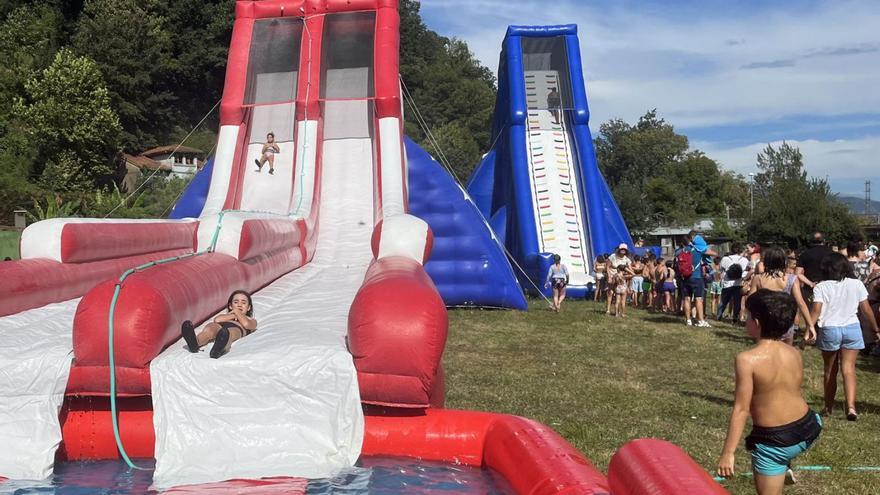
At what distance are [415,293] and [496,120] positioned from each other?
41.4 ft

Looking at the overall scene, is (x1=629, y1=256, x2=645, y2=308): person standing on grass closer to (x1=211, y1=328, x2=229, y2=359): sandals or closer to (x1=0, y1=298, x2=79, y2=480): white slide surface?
(x1=211, y1=328, x2=229, y2=359): sandals

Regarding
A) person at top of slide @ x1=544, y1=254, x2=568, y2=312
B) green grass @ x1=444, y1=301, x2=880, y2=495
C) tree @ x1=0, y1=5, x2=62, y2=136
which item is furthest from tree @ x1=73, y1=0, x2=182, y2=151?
green grass @ x1=444, y1=301, x2=880, y2=495

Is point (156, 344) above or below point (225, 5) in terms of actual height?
below

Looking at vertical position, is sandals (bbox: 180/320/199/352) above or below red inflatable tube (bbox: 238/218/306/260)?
below

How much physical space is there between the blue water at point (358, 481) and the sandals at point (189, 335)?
1.99ft

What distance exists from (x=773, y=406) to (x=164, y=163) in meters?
36.0

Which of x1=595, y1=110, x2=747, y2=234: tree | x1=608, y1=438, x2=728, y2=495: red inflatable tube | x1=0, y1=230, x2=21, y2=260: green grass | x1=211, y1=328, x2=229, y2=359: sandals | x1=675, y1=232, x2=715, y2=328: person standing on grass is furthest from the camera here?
x1=595, y1=110, x2=747, y2=234: tree

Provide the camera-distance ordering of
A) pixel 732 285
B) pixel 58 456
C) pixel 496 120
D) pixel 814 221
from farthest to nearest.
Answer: pixel 814 221 → pixel 496 120 → pixel 732 285 → pixel 58 456

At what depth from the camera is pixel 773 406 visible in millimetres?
2943

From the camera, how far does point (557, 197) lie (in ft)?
44.3

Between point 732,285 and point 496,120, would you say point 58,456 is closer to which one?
point 732,285

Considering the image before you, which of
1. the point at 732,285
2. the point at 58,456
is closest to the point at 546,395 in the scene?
the point at 58,456

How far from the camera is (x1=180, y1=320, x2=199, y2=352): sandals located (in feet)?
13.4

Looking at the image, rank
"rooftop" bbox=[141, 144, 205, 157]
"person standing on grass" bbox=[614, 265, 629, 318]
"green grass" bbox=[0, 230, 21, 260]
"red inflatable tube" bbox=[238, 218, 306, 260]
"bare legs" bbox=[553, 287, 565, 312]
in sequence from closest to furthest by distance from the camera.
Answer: "red inflatable tube" bbox=[238, 218, 306, 260] → "person standing on grass" bbox=[614, 265, 629, 318] → "bare legs" bbox=[553, 287, 565, 312] → "green grass" bbox=[0, 230, 21, 260] → "rooftop" bbox=[141, 144, 205, 157]
